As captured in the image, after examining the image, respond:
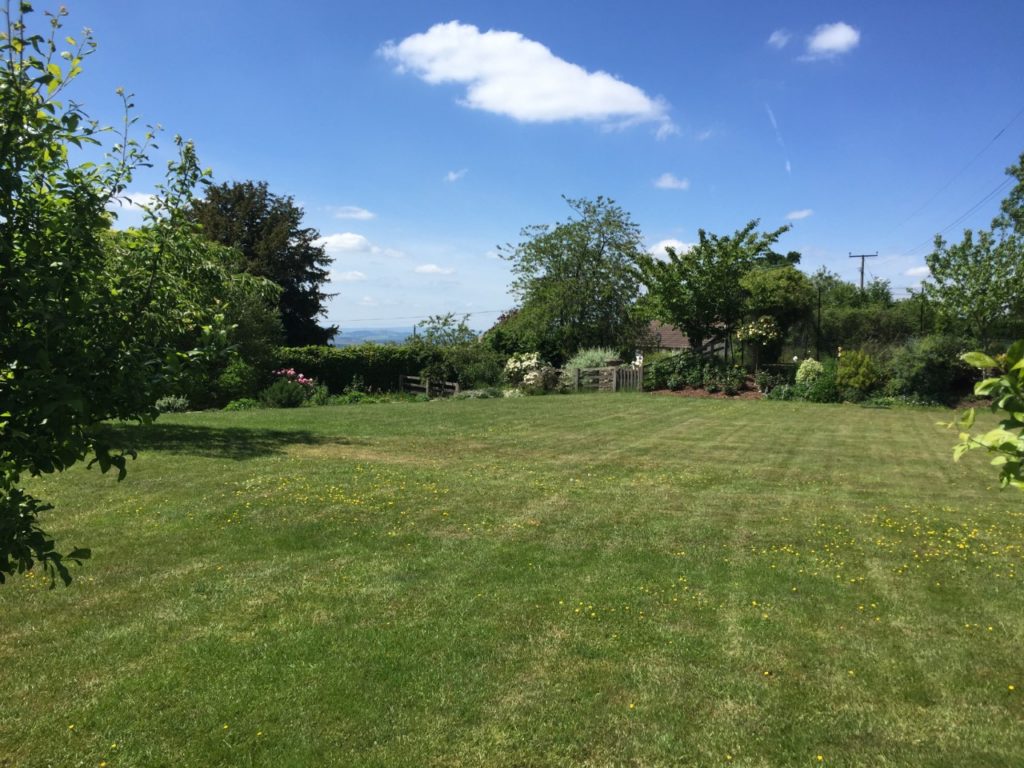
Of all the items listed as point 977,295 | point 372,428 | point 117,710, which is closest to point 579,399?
point 372,428

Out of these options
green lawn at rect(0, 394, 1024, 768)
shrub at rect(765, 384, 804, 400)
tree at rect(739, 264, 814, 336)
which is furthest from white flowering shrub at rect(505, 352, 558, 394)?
green lawn at rect(0, 394, 1024, 768)

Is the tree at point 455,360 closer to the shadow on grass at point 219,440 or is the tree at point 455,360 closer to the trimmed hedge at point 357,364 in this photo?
the trimmed hedge at point 357,364

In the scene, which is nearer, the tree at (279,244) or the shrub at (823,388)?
the shrub at (823,388)

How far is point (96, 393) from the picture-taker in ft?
7.39

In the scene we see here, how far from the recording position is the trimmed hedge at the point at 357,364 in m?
24.8

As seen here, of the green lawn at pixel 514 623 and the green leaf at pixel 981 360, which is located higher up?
the green leaf at pixel 981 360

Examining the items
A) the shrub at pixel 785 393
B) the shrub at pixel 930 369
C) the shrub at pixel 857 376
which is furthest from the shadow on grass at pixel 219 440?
the shrub at pixel 930 369

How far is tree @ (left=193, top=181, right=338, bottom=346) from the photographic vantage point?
37.0m

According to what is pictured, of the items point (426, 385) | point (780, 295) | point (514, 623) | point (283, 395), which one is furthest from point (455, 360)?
point (514, 623)

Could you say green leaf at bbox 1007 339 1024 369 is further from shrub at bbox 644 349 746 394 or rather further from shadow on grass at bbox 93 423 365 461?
shrub at bbox 644 349 746 394

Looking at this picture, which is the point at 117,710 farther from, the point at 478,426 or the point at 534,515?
the point at 478,426

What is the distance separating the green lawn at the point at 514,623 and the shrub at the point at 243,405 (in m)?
10.9

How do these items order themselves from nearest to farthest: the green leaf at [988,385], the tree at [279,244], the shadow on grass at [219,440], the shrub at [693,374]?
1. the green leaf at [988,385]
2. the shadow on grass at [219,440]
3. the shrub at [693,374]
4. the tree at [279,244]

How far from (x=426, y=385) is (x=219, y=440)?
562 inches
